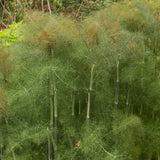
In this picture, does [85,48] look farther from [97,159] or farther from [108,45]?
A: [97,159]

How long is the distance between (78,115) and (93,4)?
2.84 m

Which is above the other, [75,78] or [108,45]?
[108,45]

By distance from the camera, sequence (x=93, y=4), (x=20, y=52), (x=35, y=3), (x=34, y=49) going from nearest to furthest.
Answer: (x=34, y=49)
(x=20, y=52)
(x=93, y=4)
(x=35, y=3)

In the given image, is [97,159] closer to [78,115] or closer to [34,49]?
[78,115]

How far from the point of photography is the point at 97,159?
1235 mm

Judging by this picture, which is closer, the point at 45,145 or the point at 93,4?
the point at 45,145

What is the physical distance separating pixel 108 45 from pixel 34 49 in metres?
0.44

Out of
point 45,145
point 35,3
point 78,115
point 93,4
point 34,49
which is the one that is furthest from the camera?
point 35,3

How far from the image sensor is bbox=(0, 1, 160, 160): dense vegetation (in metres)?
1.20

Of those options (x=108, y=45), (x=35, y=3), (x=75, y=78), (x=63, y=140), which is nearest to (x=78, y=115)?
(x=63, y=140)

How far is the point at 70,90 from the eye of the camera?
1.39 metres

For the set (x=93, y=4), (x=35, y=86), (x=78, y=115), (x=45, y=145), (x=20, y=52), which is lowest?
(x=45, y=145)

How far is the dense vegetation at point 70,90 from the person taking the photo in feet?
3.92

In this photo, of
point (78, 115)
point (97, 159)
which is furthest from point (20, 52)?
point (97, 159)
